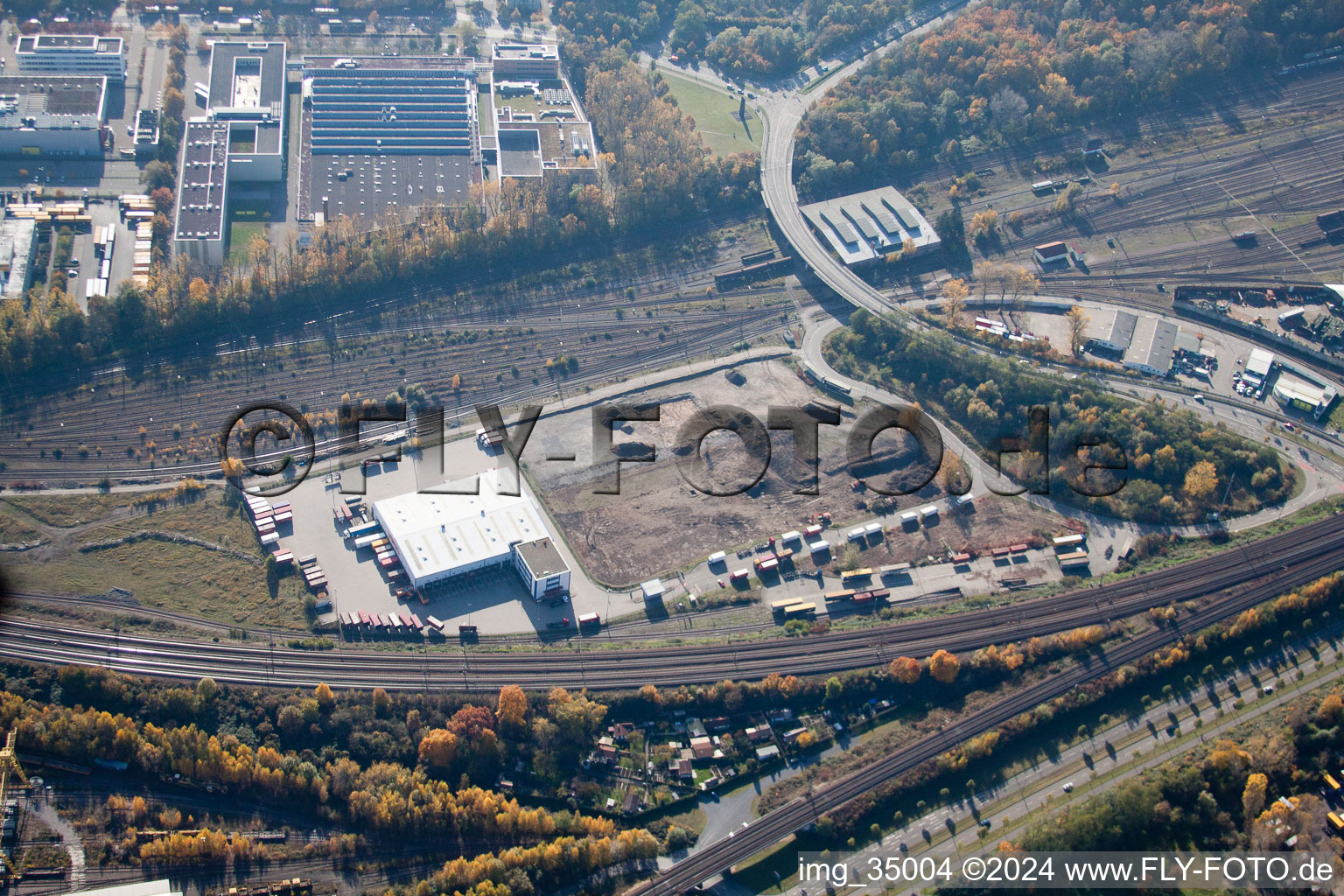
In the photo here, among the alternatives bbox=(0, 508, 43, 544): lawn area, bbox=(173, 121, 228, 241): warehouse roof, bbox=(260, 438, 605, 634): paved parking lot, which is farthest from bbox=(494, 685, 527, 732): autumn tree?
bbox=(173, 121, 228, 241): warehouse roof

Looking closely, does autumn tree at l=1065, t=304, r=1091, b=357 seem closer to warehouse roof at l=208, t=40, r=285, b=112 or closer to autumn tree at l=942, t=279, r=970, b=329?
autumn tree at l=942, t=279, r=970, b=329

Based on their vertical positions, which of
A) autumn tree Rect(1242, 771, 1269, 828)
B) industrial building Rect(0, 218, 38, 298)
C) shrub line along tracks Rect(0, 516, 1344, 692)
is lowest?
autumn tree Rect(1242, 771, 1269, 828)

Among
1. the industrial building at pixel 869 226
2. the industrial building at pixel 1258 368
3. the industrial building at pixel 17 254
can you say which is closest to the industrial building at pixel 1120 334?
the industrial building at pixel 1258 368

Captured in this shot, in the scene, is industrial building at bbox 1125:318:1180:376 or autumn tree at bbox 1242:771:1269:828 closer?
autumn tree at bbox 1242:771:1269:828

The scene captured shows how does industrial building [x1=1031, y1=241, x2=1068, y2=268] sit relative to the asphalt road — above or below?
above

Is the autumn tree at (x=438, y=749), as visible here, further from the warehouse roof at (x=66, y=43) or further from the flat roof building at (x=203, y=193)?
the warehouse roof at (x=66, y=43)

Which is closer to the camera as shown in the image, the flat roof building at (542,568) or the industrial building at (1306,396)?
the flat roof building at (542,568)
